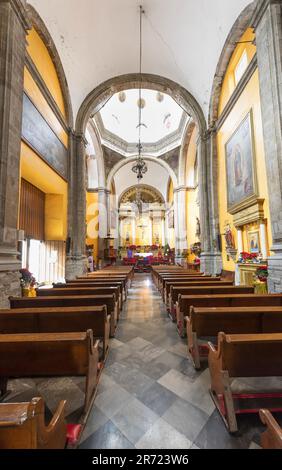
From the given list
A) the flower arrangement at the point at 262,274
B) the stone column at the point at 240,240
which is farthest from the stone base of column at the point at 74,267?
the flower arrangement at the point at 262,274

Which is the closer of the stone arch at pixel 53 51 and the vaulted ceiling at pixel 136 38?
the stone arch at pixel 53 51

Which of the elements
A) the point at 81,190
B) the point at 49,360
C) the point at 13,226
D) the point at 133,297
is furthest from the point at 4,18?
the point at 133,297

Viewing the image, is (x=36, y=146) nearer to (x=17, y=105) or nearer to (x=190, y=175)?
(x=17, y=105)

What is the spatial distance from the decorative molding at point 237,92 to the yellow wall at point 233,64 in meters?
0.38

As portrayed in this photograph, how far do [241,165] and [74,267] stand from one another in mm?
5754

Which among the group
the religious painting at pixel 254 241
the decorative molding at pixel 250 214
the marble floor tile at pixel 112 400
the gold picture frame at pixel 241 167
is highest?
the gold picture frame at pixel 241 167

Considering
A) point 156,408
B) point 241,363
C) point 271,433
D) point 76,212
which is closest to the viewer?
point 271,433

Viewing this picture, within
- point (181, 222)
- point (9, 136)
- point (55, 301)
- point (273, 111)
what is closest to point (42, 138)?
point (9, 136)

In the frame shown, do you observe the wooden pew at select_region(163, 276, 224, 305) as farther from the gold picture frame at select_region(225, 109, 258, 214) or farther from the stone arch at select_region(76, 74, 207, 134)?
the stone arch at select_region(76, 74, 207, 134)

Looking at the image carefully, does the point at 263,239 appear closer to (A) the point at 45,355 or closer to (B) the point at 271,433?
(B) the point at 271,433

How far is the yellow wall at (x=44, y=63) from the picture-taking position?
5.09 metres

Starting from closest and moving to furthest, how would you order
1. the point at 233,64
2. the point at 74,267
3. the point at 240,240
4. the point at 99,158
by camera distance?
the point at 240,240
the point at 233,64
the point at 74,267
the point at 99,158

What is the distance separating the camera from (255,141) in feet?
15.6

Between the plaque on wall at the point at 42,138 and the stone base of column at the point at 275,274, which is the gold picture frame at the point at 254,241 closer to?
the stone base of column at the point at 275,274
